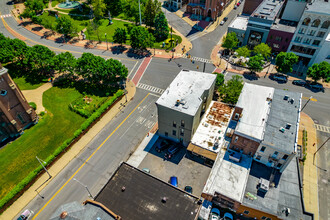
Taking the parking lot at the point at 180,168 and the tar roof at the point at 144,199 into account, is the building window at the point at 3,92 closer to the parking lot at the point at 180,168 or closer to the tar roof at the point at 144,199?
the tar roof at the point at 144,199

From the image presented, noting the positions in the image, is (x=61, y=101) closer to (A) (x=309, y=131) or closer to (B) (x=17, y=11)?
(A) (x=309, y=131)

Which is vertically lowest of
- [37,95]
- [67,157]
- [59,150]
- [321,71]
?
[67,157]

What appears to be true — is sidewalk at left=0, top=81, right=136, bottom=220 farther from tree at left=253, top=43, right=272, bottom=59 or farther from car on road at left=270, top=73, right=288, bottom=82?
car on road at left=270, top=73, right=288, bottom=82

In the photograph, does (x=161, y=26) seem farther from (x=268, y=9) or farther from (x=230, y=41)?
(x=268, y=9)

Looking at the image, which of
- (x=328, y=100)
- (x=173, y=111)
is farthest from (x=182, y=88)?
(x=328, y=100)

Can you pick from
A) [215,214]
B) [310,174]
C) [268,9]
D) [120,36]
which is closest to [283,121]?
[310,174]

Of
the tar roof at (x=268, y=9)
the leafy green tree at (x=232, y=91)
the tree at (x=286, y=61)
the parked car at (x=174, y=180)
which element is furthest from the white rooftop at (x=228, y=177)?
the tar roof at (x=268, y=9)
